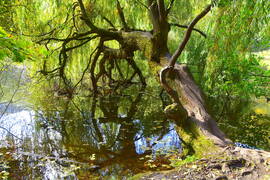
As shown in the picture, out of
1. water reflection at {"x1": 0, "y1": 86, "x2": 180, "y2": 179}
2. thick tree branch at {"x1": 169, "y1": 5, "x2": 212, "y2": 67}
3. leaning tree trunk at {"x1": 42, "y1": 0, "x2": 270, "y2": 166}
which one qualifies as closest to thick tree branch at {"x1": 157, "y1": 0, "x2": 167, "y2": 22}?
leaning tree trunk at {"x1": 42, "y1": 0, "x2": 270, "y2": 166}

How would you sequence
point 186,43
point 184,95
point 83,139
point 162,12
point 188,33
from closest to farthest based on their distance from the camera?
1. point 188,33
2. point 184,95
3. point 186,43
4. point 83,139
5. point 162,12

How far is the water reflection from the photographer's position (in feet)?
8.98

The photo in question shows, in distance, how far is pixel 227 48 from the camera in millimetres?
3045

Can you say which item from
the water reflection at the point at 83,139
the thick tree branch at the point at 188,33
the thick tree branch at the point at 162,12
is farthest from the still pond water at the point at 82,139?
the thick tree branch at the point at 162,12

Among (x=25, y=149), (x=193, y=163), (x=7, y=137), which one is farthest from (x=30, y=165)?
(x=193, y=163)

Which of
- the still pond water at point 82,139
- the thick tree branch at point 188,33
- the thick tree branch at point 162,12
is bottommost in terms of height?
the still pond water at point 82,139

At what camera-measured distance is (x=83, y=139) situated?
12.3ft

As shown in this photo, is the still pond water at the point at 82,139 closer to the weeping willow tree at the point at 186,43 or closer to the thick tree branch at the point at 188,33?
the weeping willow tree at the point at 186,43

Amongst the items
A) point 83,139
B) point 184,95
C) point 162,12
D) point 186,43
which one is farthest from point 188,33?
point 83,139

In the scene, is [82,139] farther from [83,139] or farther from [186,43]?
[186,43]

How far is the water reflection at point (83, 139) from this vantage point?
2738 mm

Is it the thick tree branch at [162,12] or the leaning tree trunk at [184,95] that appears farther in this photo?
the thick tree branch at [162,12]

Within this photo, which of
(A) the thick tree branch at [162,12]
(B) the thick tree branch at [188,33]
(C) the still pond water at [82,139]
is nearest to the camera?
(C) the still pond water at [82,139]

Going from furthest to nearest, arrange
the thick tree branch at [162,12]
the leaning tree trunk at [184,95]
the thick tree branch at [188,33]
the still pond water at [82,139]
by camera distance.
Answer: the thick tree branch at [162,12] < the thick tree branch at [188,33] < the still pond water at [82,139] < the leaning tree trunk at [184,95]
